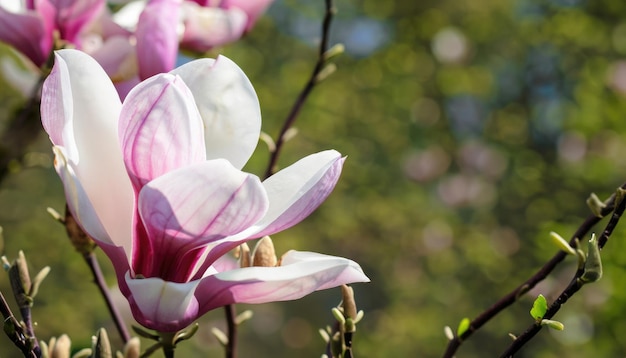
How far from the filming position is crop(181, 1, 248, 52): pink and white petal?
0.58m

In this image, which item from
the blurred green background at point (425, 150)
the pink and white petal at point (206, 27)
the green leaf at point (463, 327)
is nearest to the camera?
the green leaf at point (463, 327)

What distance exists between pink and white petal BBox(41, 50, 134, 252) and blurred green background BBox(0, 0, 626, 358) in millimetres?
2383

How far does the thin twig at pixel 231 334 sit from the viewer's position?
1.67ft

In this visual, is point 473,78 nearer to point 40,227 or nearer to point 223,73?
point 40,227

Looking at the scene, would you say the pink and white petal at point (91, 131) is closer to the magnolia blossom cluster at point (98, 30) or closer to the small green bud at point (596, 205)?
the magnolia blossom cluster at point (98, 30)

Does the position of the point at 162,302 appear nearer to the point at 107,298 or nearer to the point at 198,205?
the point at 198,205

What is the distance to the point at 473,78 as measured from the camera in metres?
3.51

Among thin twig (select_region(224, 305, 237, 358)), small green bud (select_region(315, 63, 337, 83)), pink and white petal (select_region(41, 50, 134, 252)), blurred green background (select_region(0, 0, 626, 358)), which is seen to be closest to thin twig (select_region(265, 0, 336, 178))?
small green bud (select_region(315, 63, 337, 83))

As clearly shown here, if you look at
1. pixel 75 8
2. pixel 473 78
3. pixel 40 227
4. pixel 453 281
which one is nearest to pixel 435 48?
pixel 473 78

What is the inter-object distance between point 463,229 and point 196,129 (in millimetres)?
3000

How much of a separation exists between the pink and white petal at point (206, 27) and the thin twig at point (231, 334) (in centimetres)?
21

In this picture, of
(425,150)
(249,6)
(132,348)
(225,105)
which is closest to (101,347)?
(132,348)

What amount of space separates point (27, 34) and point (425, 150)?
10.2 ft

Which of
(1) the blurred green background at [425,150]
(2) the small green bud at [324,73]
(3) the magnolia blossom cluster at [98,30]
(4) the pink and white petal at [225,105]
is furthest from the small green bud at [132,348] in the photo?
(1) the blurred green background at [425,150]
